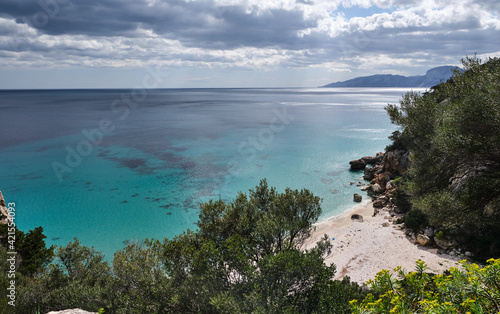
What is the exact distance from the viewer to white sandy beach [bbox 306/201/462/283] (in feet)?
67.9

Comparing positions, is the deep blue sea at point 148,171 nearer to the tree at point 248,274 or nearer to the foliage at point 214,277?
the foliage at point 214,277

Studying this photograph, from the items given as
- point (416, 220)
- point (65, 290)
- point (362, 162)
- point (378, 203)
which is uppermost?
point (65, 290)

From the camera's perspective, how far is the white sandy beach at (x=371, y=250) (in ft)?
67.9

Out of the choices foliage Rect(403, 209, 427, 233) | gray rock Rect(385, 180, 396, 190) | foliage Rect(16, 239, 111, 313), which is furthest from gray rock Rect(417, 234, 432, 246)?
foliage Rect(16, 239, 111, 313)

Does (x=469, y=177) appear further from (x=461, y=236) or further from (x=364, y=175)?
(x=364, y=175)

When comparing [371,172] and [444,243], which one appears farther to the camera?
[371,172]

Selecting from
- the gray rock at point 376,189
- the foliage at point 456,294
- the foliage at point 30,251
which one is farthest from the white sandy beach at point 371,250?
the foliage at point 30,251

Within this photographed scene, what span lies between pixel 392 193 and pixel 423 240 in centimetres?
1137

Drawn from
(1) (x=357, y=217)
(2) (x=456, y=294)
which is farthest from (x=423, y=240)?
(2) (x=456, y=294)

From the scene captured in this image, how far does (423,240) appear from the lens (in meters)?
23.0

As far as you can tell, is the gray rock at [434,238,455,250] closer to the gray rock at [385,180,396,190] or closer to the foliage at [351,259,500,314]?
the gray rock at [385,180,396,190]

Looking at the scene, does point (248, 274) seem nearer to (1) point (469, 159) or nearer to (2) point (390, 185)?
(1) point (469, 159)

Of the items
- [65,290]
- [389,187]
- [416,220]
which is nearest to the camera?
[65,290]

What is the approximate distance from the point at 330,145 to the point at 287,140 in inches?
487
